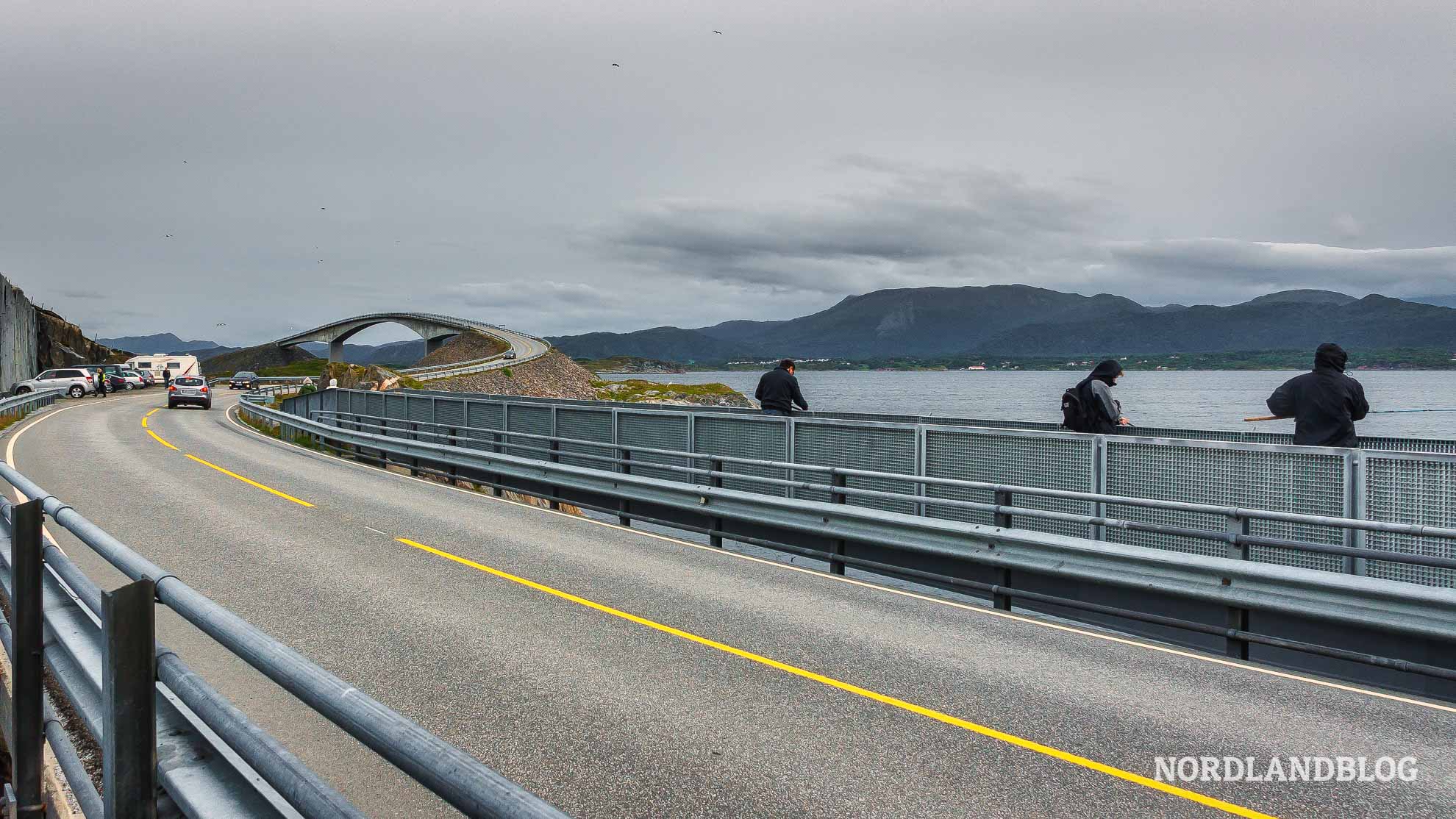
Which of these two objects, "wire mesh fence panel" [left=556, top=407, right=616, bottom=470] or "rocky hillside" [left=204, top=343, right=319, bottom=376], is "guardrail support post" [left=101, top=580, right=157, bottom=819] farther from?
"rocky hillside" [left=204, top=343, right=319, bottom=376]

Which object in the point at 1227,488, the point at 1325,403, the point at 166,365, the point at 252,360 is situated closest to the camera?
the point at 1227,488

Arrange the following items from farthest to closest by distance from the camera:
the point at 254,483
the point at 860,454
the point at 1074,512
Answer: the point at 254,483 < the point at 860,454 < the point at 1074,512

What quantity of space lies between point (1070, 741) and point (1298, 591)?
2.92 metres

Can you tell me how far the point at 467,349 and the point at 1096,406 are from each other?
10027 centimetres

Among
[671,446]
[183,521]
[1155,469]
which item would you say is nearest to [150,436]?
[183,521]

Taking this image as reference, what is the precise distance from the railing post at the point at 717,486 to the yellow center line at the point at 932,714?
12.1 feet

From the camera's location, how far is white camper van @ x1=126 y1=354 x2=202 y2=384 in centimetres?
8119

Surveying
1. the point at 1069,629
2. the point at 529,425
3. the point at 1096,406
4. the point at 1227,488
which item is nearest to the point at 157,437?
the point at 529,425

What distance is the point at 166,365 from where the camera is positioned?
271ft

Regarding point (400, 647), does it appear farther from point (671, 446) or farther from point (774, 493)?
point (671, 446)

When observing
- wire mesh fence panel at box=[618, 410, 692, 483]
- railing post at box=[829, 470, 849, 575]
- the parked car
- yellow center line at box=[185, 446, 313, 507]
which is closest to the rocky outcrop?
the parked car

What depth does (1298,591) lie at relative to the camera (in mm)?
7160

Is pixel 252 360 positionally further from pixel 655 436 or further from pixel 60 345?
pixel 655 436

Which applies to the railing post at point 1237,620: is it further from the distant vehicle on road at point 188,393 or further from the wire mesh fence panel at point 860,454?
Answer: the distant vehicle on road at point 188,393
